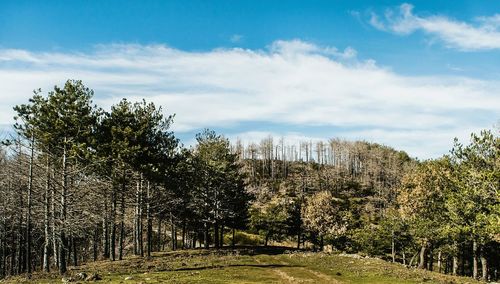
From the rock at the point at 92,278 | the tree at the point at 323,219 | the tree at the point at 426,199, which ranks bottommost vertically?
the tree at the point at 323,219

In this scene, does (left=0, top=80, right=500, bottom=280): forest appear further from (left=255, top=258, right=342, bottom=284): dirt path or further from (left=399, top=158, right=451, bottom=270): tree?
(left=255, top=258, right=342, bottom=284): dirt path

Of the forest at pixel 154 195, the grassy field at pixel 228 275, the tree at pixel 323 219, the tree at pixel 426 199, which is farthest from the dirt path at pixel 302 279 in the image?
the tree at pixel 323 219

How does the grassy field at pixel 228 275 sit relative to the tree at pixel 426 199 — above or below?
below

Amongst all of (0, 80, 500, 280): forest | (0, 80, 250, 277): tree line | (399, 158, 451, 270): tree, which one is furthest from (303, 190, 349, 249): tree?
(399, 158, 451, 270): tree

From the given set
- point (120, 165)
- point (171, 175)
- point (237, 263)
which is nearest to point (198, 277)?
point (237, 263)

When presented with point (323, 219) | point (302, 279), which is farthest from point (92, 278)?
point (323, 219)

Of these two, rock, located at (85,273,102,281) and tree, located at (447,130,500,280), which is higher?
tree, located at (447,130,500,280)

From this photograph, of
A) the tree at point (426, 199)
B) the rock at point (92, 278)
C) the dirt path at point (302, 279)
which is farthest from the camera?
the tree at point (426, 199)

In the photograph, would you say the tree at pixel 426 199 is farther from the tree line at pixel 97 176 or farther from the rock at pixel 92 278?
the rock at pixel 92 278

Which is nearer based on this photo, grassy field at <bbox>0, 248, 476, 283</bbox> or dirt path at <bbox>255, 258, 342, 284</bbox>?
grassy field at <bbox>0, 248, 476, 283</bbox>

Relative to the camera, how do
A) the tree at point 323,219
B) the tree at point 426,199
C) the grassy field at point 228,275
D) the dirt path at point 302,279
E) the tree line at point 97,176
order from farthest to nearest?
1. the tree at point 323,219
2. the tree at point 426,199
3. the tree line at point 97,176
4. the dirt path at point 302,279
5. the grassy field at point 228,275

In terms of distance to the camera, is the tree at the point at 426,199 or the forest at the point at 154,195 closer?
the forest at the point at 154,195

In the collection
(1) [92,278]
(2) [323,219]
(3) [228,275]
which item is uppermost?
(1) [92,278]

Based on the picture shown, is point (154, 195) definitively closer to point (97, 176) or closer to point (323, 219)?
point (97, 176)
